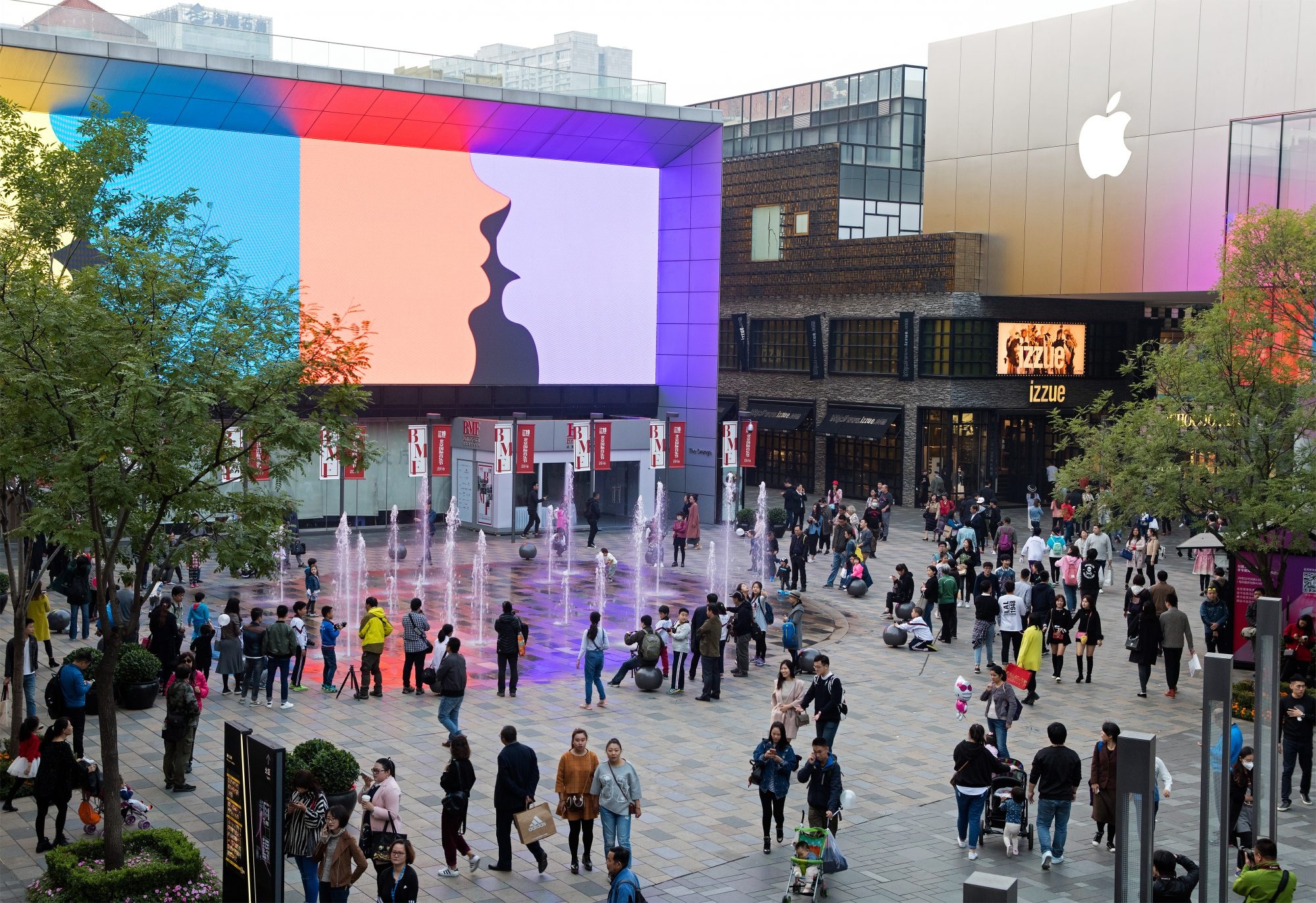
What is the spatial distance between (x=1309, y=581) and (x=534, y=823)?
14.4 meters

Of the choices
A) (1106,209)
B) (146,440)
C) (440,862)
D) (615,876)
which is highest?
(1106,209)

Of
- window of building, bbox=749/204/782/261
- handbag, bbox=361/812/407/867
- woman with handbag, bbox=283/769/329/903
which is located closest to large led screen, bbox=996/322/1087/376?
window of building, bbox=749/204/782/261

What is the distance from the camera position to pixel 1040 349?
47.8m

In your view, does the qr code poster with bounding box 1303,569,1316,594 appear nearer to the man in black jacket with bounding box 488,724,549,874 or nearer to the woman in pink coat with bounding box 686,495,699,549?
the man in black jacket with bounding box 488,724,549,874

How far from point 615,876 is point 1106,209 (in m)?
36.4

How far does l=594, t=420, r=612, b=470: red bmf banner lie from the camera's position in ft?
131

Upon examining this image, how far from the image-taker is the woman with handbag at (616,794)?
42.5 feet

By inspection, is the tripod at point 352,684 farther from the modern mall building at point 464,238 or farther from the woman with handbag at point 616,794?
the modern mall building at point 464,238

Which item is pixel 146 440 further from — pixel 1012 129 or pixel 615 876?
pixel 1012 129

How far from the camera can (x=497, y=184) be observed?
40375 mm

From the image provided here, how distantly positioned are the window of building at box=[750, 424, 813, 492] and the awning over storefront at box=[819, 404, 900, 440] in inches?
54.0

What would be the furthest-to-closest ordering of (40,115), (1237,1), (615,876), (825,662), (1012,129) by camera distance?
(1012,129) → (1237,1) → (40,115) → (825,662) → (615,876)

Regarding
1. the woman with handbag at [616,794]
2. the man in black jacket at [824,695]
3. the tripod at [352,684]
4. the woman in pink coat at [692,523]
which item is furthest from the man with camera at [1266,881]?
the woman in pink coat at [692,523]

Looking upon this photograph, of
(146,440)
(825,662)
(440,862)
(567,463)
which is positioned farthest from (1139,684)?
(567,463)
